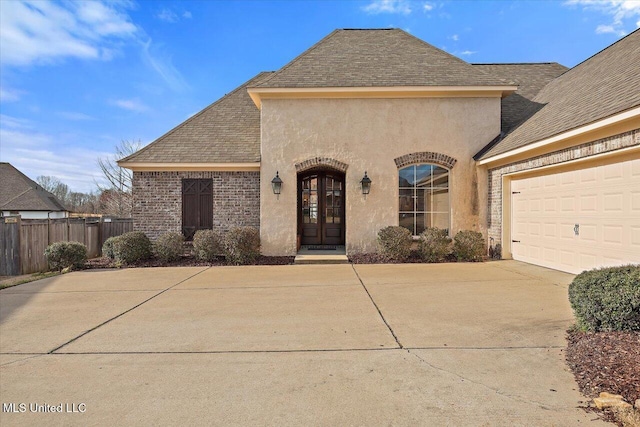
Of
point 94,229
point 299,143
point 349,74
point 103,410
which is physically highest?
point 349,74

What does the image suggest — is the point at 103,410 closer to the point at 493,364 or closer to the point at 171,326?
the point at 171,326

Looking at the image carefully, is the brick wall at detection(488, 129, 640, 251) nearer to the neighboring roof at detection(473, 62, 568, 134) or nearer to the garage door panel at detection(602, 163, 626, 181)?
the garage door panel at detection(602, 163, 626, 181)

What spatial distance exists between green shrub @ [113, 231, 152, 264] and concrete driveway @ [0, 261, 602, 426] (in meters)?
2.79

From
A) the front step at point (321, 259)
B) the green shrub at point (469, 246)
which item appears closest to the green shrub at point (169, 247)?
the front step at point (321, 259)

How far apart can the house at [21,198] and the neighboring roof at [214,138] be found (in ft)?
66.8

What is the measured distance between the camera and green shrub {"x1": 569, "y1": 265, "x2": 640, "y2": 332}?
3.78m

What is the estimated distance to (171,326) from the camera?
188 inches

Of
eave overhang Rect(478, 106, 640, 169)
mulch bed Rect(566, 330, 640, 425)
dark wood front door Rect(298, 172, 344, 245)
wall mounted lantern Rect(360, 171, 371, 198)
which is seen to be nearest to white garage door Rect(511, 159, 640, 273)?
eave overhang Rect(478, 106, 640, 169)

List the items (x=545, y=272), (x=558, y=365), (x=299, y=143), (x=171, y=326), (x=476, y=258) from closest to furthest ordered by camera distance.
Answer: (x=558, y=365)
(x=171, y=326)
(x=545, y=272)
(x=476, y=258)
(x=299, y=143)

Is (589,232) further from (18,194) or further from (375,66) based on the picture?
(18,194)

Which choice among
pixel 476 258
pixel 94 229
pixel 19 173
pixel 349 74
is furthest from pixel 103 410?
pixel 19 173

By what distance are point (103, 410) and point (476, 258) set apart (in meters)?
9.21

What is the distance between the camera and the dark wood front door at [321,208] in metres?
12.3

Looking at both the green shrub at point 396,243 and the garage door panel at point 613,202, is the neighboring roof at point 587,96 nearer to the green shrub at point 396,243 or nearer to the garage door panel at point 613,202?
the garage door panel at point 613,202
